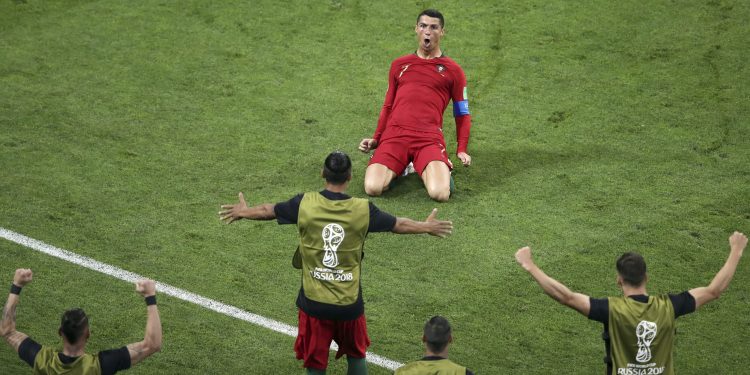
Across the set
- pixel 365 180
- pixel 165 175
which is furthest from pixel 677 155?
pixel 165 175

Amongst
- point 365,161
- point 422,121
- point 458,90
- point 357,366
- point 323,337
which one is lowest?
point 357,366

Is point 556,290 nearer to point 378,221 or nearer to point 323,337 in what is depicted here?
point 378,221

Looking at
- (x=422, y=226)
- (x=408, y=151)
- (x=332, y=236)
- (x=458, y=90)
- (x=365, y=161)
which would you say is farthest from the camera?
(x=365, y=161)

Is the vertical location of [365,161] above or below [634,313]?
above

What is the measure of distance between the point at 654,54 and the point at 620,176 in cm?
296

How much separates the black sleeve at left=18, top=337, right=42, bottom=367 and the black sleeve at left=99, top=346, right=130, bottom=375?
40cm

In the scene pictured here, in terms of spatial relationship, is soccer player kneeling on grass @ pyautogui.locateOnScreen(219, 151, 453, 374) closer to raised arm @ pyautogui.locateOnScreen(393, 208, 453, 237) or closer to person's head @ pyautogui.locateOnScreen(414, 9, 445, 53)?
raised arm @ pyautogui.locateOnScreen(393, 208, 453, 237)

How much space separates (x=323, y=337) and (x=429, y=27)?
15.5ft

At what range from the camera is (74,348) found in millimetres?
6387

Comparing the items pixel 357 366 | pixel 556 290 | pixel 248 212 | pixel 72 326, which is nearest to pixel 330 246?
pixel 248 212

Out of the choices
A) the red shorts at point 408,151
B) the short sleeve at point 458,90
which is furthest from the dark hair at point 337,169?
the short sleeve at point 458,90

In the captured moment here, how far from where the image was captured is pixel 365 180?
35.9 ft

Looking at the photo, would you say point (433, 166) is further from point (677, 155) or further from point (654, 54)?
point (654, 54)

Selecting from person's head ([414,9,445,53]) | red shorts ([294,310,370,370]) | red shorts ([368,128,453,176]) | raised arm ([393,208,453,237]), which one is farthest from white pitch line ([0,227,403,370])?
person's head ([414,9,445,53])
